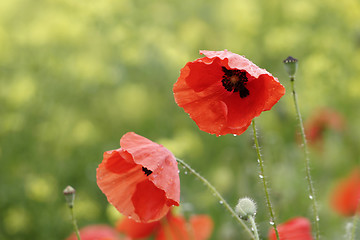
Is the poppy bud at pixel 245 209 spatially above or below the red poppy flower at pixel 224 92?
below

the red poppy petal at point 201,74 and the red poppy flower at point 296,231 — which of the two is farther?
the red poppy flower at point 296,231

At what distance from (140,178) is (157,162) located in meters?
0.11

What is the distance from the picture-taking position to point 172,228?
1.32m

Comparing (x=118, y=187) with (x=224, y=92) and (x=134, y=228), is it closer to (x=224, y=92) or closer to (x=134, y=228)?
(x=224, y=92)

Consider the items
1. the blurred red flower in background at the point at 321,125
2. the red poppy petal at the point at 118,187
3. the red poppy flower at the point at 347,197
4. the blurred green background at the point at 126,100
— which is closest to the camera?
the red poppy petal at the point at 118,187

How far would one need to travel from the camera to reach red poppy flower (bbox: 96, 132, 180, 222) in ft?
2.85

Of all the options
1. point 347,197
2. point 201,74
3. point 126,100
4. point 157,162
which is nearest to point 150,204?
point 157,162

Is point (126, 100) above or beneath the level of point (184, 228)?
above

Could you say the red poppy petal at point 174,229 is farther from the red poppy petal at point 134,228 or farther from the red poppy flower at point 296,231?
the red poppy flower at point 296,231

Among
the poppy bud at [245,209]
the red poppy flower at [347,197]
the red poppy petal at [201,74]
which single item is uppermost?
the red poppy flower at [347,197]

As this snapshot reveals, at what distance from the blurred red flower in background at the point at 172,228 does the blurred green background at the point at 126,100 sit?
2.74 feet

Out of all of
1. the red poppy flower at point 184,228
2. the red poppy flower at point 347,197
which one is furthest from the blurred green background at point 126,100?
the red poppy flower at point 184,228

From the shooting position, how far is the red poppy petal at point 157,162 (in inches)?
33.5

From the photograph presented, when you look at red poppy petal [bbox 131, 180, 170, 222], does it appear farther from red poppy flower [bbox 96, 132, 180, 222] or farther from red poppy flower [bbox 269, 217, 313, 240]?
red poppy flower [bbox 269, 217, 313, 240]
